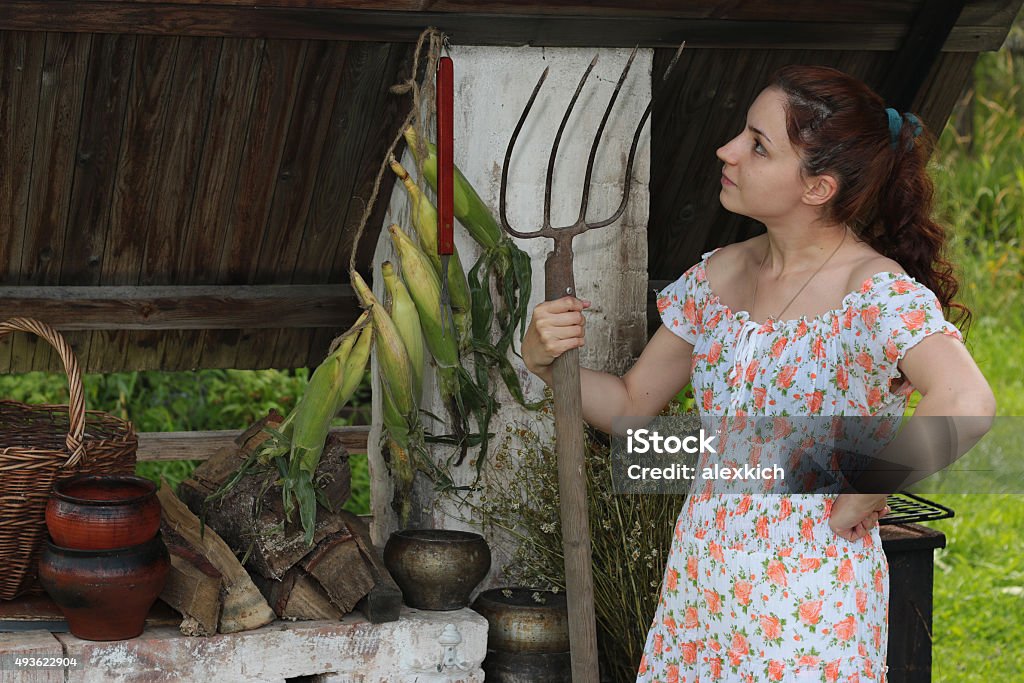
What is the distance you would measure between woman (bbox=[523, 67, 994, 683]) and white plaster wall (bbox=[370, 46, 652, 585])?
73 centimetres

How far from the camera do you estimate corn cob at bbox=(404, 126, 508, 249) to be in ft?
9.20

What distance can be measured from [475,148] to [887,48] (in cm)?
117

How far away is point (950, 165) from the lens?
7.97 metres

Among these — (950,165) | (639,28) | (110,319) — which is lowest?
(110,319)

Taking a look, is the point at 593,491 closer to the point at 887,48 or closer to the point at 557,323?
the point at 557,323

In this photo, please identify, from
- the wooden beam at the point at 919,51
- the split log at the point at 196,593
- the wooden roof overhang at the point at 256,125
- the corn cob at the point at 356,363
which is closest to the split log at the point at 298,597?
the split log at the point at 196,593

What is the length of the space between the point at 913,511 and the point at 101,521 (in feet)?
6.39

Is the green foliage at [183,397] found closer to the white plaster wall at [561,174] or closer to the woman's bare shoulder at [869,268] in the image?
the white plaster wall at [561,174]

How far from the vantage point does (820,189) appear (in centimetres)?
217

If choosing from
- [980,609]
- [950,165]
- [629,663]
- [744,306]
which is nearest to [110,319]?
[629,663]

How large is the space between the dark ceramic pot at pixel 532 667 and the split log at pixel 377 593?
287 mm

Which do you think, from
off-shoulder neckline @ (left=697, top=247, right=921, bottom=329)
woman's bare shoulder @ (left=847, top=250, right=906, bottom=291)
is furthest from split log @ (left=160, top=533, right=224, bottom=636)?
woman's bare shoulder @ (left=847, top=250, right=906, bottom=291)

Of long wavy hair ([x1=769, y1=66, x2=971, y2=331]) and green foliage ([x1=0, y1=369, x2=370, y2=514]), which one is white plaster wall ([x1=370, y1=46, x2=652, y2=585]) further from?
green foliage ([x1=0, y1=369, x2=370, y2=514])

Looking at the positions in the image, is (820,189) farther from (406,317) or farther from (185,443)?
(185,443)
